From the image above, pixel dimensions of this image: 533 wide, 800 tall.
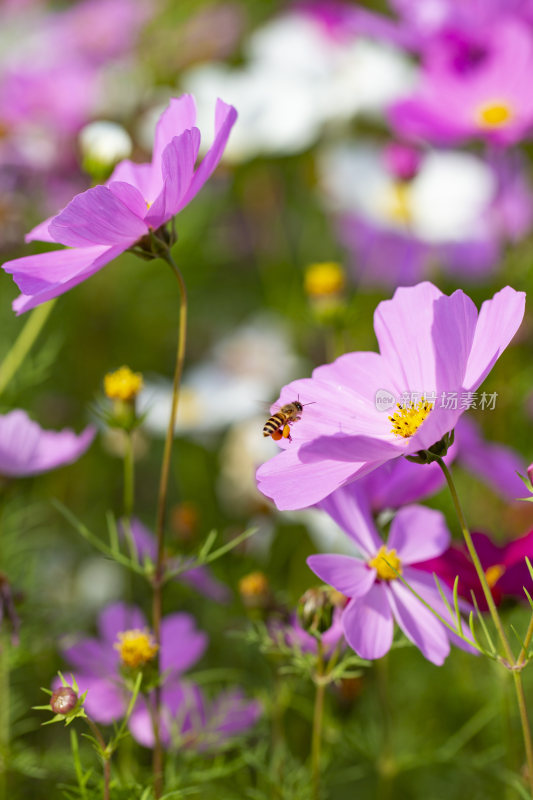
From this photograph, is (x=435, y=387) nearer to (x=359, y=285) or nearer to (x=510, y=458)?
(x=510, y=458)

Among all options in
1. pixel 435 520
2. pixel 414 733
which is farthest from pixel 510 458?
pixel 414 733

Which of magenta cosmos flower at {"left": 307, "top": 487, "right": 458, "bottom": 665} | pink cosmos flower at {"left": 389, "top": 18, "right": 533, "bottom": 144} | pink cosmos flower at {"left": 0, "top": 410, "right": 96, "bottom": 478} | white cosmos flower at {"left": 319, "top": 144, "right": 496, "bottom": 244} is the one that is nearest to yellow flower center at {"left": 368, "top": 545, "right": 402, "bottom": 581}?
magenta cosmos flower at {"left": 307, "top": 487, "right": 458, "bottom": 665}

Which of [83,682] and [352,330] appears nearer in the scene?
[83,682]

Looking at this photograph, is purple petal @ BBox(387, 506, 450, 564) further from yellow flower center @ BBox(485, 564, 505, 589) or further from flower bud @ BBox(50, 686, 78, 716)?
flower bud @ BBox(50, 686, 78, 716)

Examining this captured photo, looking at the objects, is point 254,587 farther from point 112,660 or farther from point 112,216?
point 112,216

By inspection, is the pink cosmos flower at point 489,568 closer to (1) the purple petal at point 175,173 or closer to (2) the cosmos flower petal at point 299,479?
(2) the cosmos flower petal at point 299,479
